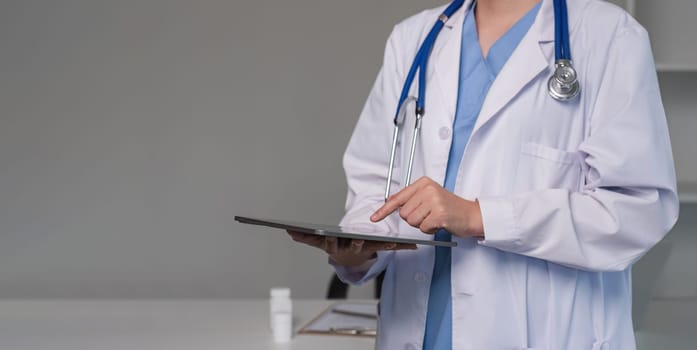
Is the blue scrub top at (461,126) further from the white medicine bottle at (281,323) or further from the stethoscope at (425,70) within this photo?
the white medicine bottle at (281,323)

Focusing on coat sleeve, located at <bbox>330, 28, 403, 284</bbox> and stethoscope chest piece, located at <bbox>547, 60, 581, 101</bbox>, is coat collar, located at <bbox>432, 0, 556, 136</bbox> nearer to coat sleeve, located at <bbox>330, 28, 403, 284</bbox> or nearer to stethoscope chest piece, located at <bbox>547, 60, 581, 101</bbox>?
stethoscope chest piece, located at <bbox>547, 60, 581, 101</bbox>

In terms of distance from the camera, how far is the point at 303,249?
4.03m

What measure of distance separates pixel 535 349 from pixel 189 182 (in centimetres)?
297

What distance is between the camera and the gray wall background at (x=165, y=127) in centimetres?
391

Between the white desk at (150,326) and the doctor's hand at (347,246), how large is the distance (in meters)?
0.77

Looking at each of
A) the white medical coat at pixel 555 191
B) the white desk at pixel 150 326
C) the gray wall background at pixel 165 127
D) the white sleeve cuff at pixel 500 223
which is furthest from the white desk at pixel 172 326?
the gray wall background at pixel 165 127

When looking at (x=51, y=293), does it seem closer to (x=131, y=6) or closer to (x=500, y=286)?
(x=131, y=6)

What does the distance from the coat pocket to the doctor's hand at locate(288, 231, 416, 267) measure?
0.20 m

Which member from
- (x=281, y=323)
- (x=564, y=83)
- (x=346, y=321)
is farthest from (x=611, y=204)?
(x=346, y=321)

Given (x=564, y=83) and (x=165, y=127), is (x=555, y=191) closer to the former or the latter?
(x=564, y=83)

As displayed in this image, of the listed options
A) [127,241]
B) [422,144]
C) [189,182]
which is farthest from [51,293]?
[422,144]

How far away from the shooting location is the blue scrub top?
126 cm

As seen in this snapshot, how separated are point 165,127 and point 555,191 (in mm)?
3038

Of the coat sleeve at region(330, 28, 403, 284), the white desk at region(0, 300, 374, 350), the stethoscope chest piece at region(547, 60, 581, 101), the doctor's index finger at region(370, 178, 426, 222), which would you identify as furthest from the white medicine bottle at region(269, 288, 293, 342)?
the stethoscope chest piece at region(547, 60, 581, 101)
